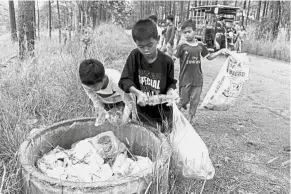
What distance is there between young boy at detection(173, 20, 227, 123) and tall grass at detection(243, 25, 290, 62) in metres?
6.70

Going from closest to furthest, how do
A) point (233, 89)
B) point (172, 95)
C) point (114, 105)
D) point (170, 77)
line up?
1. point (172, 95)
2. point (170, 77)
3. point (114, 105)
4. point (233, 89)

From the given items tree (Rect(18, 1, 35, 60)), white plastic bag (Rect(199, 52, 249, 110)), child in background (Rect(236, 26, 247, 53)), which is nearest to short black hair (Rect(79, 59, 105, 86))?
white plastic bag (Rect(199, 52, 249, 110))

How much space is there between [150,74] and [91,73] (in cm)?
46

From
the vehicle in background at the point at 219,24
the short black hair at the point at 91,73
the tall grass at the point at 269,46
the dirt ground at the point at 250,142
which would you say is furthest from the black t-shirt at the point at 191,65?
the vehicle in background at the point at 219,24

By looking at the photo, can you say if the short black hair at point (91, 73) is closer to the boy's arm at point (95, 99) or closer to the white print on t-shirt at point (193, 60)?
the boy's arm at point (95, 99)

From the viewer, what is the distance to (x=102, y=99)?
7.91ft

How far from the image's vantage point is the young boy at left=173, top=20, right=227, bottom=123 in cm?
325

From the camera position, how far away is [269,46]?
32.1 feet

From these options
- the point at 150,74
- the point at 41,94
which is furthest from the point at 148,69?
the point at 41,94

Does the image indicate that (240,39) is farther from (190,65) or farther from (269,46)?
(190,65)

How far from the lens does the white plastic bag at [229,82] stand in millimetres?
3205

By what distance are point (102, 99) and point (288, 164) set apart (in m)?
1.95

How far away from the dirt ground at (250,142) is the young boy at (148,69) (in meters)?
0.71

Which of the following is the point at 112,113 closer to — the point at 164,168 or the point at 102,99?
the point at 102,99
